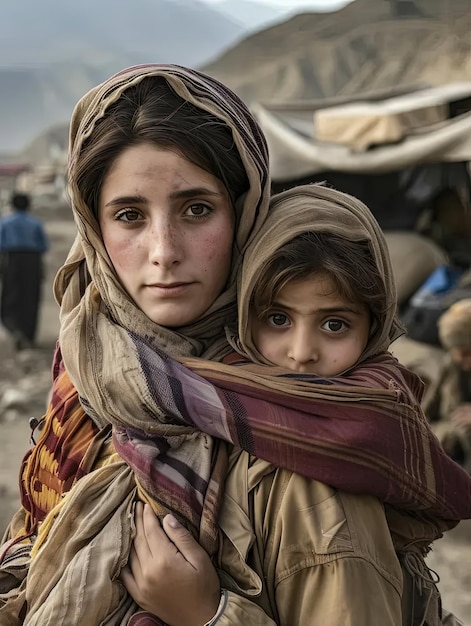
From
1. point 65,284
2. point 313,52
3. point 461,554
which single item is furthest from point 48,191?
point 65,284

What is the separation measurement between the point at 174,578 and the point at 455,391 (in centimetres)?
424

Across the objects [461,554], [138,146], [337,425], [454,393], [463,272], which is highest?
[138,146]

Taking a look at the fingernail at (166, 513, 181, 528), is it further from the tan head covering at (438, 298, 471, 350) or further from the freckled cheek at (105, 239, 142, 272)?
the tan head covering at (438, 298, 471, 350)

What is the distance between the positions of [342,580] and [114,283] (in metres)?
0.58

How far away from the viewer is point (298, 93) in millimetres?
28938

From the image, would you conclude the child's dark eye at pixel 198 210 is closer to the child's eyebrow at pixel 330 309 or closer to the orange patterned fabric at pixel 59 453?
the child's eyebrow at pixel 330 309

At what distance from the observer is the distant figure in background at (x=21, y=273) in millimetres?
9000

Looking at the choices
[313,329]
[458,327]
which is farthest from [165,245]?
[458,327]

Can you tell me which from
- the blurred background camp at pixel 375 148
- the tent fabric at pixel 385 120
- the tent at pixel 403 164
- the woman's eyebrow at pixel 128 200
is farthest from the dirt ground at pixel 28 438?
the woman's eyebrow at pixel 128 200

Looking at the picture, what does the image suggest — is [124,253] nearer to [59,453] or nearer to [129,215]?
[129,215]

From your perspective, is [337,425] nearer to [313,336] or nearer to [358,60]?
[313,336]

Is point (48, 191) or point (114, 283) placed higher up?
point (114, 283)

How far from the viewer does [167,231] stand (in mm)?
1305

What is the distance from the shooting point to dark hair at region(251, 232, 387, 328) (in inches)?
49.8
